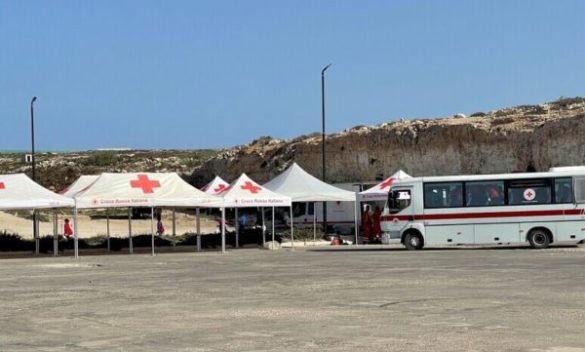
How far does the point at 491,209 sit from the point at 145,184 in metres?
12.8

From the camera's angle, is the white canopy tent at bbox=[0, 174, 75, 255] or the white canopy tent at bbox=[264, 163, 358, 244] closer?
the white canopy tent at bbox=[0, 174, 75, 255]

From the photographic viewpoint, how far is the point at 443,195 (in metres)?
35.1

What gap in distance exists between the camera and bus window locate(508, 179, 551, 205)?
34031 mm

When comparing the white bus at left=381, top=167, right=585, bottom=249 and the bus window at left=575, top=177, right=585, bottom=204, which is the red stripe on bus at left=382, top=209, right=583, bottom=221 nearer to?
the white bus at left=381, top=167, right=585, bottom=249

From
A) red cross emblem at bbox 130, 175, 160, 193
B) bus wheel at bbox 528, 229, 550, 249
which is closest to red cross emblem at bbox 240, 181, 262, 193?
red cross emblem at bbox 130, 175, 160, 193

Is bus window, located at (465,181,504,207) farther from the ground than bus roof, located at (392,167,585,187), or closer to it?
closer to it

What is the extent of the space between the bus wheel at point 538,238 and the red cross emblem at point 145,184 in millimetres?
13813

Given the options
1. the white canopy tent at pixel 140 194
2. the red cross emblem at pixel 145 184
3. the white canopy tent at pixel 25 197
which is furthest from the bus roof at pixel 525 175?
the white canopy tent at pixel 25 197

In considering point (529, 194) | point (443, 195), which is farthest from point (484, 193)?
point (529, 194)

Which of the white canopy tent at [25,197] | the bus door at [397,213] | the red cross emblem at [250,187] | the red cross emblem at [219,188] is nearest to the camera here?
the white canopy tent at [25,197]

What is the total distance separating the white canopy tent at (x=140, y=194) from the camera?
107 feet

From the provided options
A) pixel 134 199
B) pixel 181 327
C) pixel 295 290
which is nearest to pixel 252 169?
pixel 134 199

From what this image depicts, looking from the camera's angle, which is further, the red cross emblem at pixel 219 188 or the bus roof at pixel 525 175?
the red cross emblem at pixel 219 188

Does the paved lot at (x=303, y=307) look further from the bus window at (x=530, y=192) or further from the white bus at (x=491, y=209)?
the bus window at (x=530, y=192)
